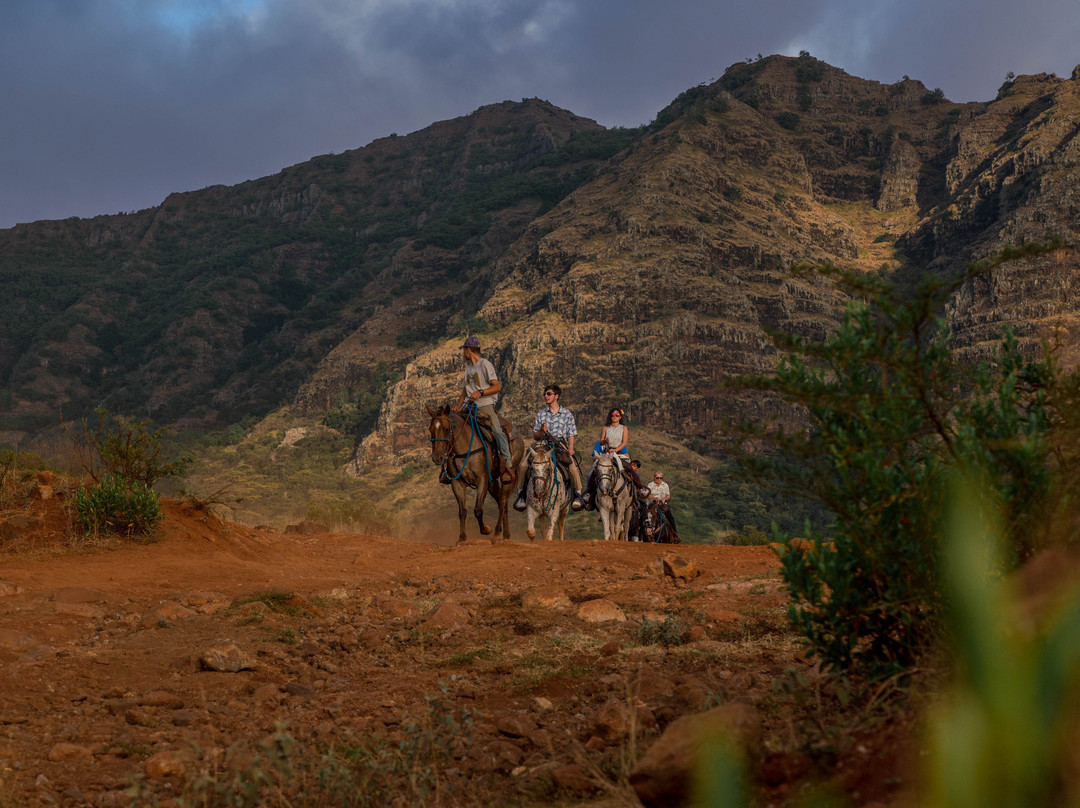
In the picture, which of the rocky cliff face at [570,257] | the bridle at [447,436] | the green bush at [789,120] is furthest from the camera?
the green bush at [789,120]

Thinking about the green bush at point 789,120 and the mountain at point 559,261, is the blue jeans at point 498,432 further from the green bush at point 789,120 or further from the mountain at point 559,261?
the green bush at point 789,120

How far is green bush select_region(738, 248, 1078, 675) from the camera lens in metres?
3.28

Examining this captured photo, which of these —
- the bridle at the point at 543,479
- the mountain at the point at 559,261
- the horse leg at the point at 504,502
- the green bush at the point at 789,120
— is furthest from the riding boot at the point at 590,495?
the green bush at the point at 789,120

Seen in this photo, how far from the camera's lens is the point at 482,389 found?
14.6 meters

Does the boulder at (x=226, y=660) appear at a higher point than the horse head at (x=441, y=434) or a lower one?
lower

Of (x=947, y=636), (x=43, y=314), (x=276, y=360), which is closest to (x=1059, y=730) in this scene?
(x=947, y=636)

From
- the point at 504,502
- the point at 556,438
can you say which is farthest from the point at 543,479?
the point at 504,502

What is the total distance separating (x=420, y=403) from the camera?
6738 cm

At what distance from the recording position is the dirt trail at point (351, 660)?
12.8 ft

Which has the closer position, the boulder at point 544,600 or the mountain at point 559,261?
the boulder at point 544,600

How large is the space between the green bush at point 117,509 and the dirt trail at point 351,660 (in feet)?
2.60

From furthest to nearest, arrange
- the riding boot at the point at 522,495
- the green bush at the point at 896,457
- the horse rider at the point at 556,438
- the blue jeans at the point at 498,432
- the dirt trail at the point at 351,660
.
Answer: the riding boot at the point at 522,495 < the horse rider at the point at 556,438 < the blue jeans at the point at 498,432 < the dirt trail at the point at 351,660 < the green bush at the point at 896,457

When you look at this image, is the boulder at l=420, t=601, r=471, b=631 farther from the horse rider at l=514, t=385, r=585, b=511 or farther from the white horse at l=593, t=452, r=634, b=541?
the white horse at l=593, t=452, r=634, b=541

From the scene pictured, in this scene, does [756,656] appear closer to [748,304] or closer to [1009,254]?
[1009,254]
